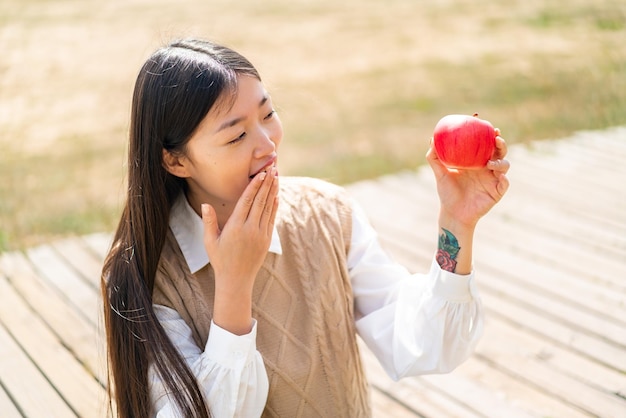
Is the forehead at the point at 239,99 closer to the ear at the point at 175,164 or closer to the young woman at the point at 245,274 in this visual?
the young woman at the point at 245,274

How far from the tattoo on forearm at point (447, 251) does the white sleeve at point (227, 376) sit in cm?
46

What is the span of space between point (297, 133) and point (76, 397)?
4427 millimetres

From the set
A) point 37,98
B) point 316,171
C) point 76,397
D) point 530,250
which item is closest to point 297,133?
point 316,171

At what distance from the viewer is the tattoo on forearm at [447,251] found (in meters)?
1.80

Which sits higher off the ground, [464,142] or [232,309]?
[464,142]

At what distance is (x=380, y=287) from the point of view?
2.04 metres

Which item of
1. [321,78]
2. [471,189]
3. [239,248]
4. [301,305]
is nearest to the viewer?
[239,248]

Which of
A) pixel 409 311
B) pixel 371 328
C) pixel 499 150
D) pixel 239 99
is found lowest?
pixel 371 328

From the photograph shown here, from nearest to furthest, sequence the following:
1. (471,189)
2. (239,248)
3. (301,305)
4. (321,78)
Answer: (239,248) < (471,189) < (301,305) < (321,78)

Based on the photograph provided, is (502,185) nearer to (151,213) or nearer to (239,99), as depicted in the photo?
(239,99)

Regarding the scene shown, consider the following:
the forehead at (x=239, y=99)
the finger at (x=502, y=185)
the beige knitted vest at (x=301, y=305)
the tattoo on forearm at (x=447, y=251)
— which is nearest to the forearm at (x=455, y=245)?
the tattoo on forearm at (x=447, y=251)

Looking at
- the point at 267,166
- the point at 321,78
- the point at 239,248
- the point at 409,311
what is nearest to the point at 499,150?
the point at 409,311

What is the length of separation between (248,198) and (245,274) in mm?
157

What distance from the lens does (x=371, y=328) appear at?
2.01m
